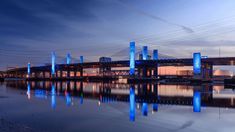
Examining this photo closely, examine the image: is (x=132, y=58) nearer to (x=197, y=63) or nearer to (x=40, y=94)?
(x=197, y=63)

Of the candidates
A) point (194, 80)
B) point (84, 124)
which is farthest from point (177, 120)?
point (194, 80)

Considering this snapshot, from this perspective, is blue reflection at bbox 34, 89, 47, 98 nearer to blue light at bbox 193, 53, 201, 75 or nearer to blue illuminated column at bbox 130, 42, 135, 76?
blue light at bbox 193, 53, 201, 75

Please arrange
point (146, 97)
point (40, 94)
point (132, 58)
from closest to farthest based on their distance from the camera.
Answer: point (146, 97) < point (40, 94) < point (132, 58)

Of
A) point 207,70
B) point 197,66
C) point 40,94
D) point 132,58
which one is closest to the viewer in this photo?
point 40,94

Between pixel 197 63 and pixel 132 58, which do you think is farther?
pixel 132 58

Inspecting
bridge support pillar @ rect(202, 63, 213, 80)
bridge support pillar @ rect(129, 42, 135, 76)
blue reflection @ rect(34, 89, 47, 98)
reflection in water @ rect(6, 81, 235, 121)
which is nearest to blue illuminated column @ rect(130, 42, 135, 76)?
bridge support pillar @ rect(129, 42, 135, 76)

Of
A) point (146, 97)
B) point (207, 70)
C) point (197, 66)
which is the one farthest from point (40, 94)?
point (207, 70)

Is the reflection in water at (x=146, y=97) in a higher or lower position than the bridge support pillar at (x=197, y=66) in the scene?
lower

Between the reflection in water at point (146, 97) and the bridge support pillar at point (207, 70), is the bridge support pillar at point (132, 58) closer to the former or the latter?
the bridge support pillar at point (207, 70)

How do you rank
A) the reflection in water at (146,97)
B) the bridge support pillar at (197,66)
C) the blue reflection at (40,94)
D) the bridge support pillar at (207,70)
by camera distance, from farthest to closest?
the bridge support pillar at (207,70) → the bridge support pillar at (197,66) → the blue reflection at (40,94) → the reflection in water at (146,97)

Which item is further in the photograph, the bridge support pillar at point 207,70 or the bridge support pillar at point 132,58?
the bridge support pillar at point 207,70

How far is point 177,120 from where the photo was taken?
1550 cm

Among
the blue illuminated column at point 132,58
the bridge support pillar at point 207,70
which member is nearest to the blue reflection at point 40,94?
the blue illuminated column at point 132,58

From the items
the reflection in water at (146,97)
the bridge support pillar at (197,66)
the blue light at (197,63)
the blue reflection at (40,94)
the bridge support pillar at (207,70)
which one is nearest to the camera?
the reflection in water at (146,97)
